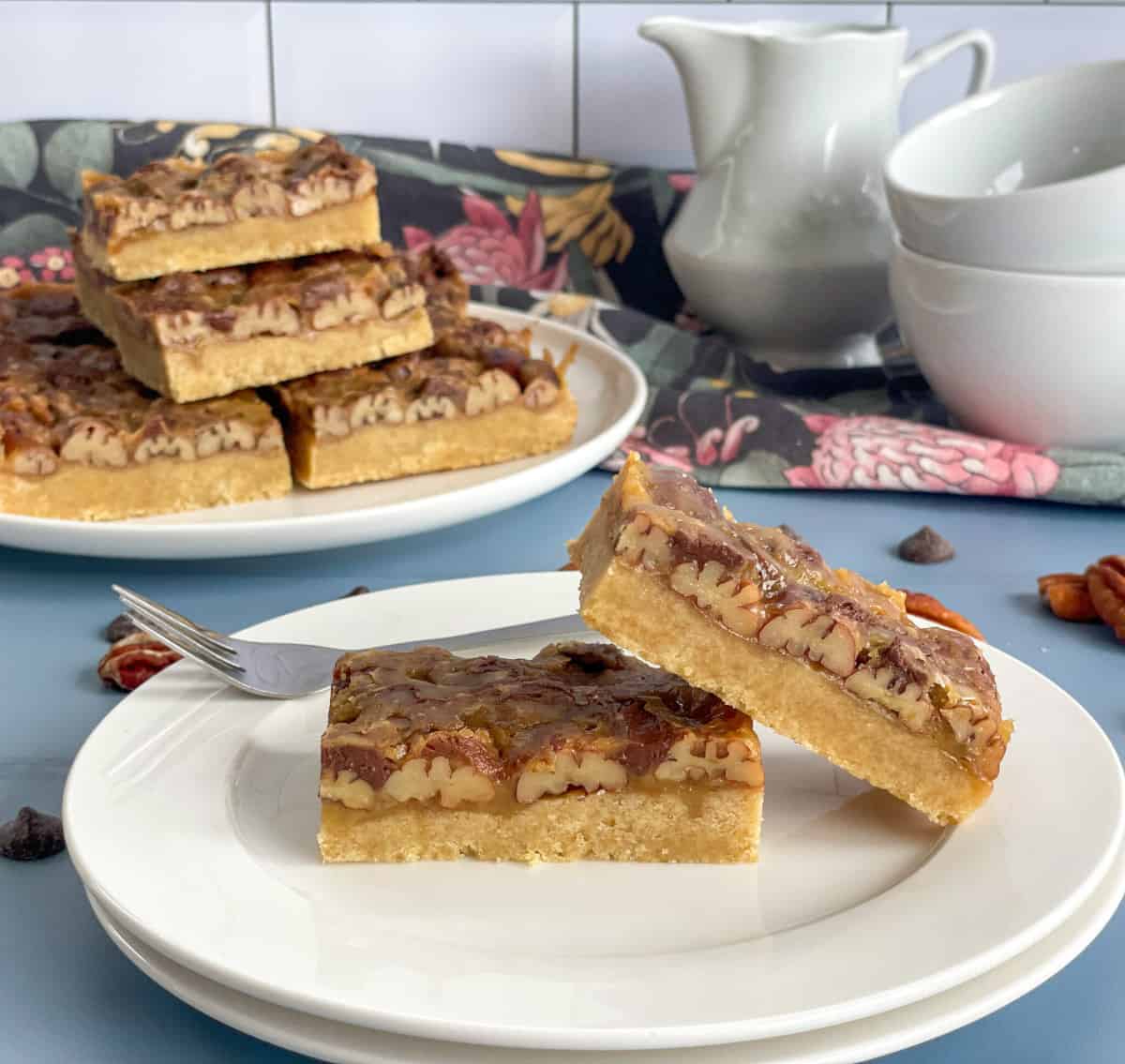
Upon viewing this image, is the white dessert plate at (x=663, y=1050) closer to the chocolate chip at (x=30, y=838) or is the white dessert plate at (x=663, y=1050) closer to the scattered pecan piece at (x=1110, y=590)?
the chocolate chip at (x=30, y=838)

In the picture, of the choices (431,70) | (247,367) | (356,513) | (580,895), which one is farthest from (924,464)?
(431,70)

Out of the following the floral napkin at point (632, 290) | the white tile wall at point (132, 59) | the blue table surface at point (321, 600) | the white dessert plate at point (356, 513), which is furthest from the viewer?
the white tile wall at point (132, 59)

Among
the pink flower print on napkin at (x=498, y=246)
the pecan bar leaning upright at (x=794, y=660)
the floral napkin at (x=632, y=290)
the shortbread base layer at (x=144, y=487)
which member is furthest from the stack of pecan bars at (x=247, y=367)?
the pecan bar leaning upright at (x=794, y=660)

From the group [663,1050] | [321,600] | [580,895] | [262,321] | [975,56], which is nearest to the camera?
[663,1050]

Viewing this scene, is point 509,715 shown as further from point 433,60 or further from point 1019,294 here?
point 433,60

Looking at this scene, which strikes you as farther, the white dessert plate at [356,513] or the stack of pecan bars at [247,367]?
the stack of pecan bars at [247,367]

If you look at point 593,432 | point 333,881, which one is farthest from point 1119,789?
point 593,432

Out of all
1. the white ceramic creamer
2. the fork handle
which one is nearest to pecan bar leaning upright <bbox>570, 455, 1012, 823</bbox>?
the fork handle

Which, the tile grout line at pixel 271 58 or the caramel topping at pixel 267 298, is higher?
the tile grout line at pixel 271 58
